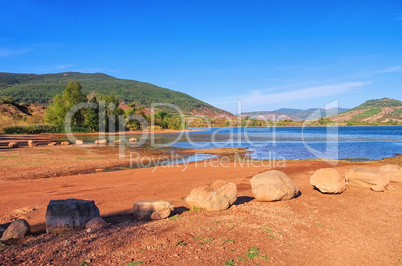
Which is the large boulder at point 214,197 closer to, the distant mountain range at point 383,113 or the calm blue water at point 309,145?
the calm blue water at point 309,145

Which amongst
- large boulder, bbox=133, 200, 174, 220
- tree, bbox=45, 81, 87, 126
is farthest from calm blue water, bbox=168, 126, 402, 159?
tree, bbox=45, 81, 87, 126

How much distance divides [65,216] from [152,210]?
2135mm

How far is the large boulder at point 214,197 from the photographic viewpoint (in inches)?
308

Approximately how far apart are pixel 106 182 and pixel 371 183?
37.9 ft

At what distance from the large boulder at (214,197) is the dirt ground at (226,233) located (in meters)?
0.27

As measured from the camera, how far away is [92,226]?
21.1 feet

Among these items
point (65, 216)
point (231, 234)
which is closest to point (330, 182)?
point (231, 234)

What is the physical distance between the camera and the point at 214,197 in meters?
7.82

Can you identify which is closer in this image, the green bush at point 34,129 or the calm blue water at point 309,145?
the calm blue water at point 309,145

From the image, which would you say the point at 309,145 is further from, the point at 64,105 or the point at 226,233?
the point at 64,105

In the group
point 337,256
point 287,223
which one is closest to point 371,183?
point 287,223

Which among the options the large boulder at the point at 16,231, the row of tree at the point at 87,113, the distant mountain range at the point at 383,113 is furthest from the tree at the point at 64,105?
the distant mountain range at the point at 383,113

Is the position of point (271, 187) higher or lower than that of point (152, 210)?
higher

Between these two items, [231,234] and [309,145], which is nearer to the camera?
[231,234]
